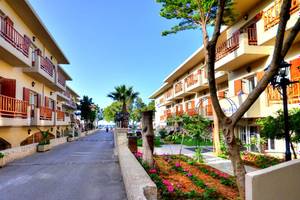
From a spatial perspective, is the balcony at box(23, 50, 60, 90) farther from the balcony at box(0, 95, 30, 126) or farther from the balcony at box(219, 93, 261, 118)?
the balcony at box(219, 93, 261, 118)

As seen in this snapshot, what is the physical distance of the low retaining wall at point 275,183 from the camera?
454 centimetres

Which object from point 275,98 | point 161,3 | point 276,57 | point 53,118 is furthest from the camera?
point 53,118

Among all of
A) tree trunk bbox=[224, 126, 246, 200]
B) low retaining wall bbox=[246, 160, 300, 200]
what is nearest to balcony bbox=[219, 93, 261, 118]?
tree trunk bbox=[224, 126, 246, 200]

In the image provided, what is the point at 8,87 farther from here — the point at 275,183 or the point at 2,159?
the point at 275,183

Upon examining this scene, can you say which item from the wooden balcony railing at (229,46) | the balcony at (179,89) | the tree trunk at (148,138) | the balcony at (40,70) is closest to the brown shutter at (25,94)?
the balcony at (40,70)

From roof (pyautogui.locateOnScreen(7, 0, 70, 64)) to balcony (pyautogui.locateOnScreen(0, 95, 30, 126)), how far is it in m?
5.68

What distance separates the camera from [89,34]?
28531 millimetres

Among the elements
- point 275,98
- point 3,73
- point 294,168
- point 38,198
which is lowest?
point 38,198

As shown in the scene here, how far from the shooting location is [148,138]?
29.3ft

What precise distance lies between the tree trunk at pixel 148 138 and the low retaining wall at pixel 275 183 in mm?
4590

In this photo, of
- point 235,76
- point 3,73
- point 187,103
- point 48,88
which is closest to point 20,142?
point 3,73

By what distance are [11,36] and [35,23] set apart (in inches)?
210

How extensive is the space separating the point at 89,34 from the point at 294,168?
1029 inches

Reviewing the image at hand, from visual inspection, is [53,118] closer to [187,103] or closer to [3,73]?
[3,73]
